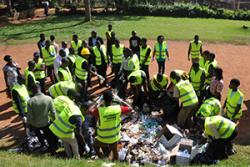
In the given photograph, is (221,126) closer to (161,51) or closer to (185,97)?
(185,97)

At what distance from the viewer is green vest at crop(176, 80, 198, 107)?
34.1 ft

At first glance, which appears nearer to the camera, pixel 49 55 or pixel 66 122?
pixel 66 122

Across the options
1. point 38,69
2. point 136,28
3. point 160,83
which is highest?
point 136,28

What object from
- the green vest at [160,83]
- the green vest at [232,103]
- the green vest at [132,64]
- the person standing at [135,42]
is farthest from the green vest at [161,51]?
the green vest at [232,103]

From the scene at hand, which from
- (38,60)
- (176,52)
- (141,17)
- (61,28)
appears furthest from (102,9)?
(38,60)

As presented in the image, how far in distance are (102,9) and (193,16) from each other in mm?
8288

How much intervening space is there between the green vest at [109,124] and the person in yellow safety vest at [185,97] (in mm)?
2643

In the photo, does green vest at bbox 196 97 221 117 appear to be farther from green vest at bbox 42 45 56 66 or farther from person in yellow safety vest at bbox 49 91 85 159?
green vest at bbox 42 45 56 66

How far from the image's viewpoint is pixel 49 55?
1439cm

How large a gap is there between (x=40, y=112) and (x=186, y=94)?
4.06 meters

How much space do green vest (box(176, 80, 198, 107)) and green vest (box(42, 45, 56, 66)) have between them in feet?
19.6

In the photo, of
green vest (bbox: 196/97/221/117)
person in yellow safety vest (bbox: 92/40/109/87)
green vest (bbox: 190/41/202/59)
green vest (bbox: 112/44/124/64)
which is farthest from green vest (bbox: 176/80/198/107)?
green vest (bbox: 190/41/202/59)

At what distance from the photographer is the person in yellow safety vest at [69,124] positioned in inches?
332

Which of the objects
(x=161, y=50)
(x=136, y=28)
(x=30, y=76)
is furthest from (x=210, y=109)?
(x=136, y=28)
